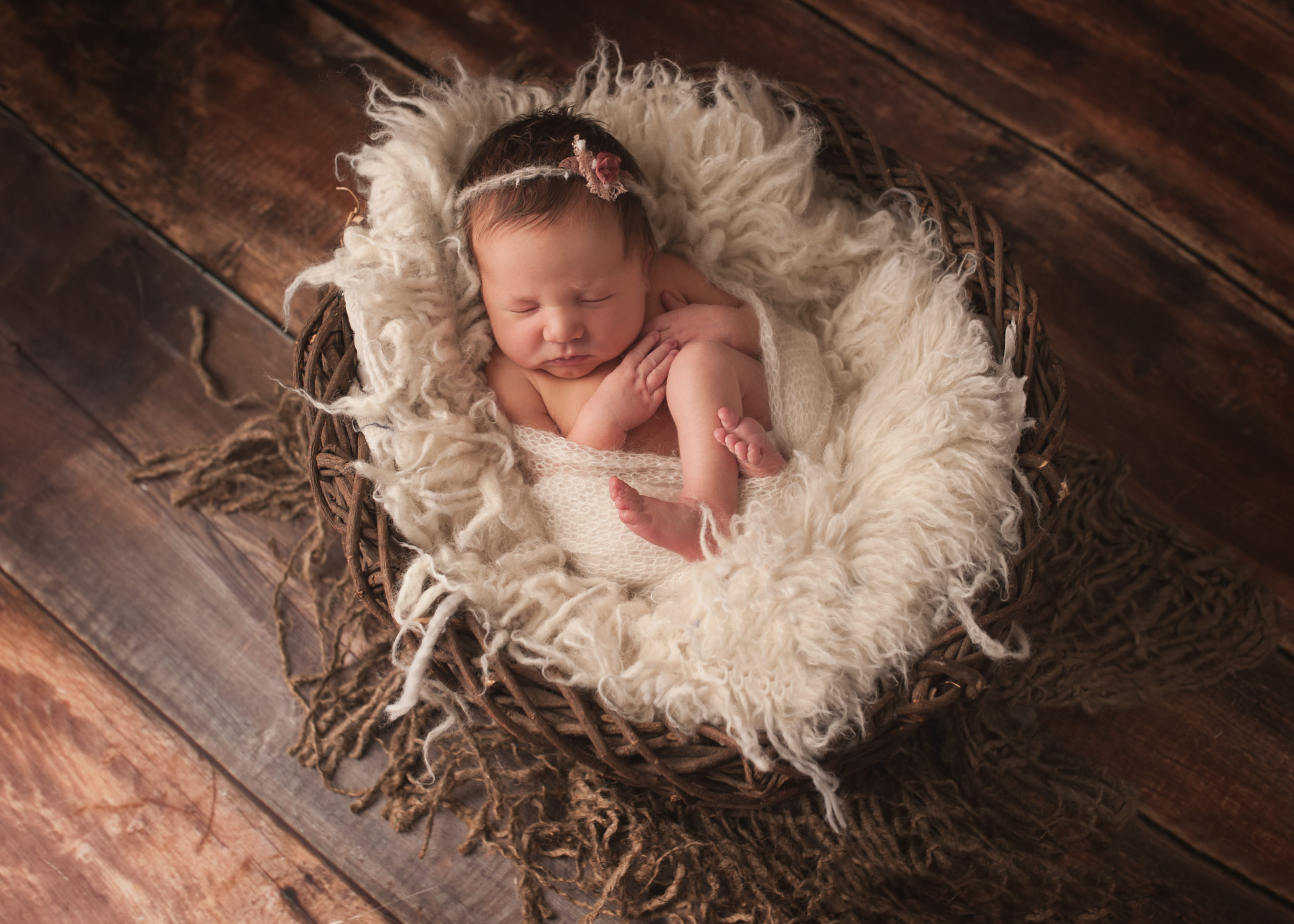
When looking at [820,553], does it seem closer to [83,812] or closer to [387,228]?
[387,228]

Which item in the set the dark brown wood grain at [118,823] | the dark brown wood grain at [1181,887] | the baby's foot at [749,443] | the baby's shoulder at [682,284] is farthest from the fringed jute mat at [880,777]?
the baby's shoulder at [682,284]

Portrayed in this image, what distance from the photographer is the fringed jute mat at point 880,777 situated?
1.17 m

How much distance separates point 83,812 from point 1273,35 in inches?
91.1

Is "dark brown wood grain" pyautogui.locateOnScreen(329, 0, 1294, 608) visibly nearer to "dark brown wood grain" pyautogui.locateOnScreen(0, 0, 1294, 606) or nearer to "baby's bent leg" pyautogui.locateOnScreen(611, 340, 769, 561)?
"dark brown wood grain" pyautogui.locateOnScreen(0, 0, 1294, 606)

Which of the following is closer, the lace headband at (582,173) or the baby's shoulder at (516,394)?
the lace headband at (582,173)

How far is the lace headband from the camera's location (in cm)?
117

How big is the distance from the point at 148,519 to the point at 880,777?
44.6 inches

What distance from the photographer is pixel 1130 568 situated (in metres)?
1.35

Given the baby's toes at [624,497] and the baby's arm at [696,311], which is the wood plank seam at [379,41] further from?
the baby's toes at [624,497]

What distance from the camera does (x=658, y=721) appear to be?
3.43ft

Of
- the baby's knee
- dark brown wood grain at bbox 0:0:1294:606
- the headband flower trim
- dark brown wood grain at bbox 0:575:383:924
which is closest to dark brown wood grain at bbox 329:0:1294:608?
dark brown wood grain at bbox 0:0:1294:606

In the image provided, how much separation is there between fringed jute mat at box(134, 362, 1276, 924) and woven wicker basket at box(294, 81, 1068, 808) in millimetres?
154

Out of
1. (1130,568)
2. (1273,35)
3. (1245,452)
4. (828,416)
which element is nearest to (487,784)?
(828,416)

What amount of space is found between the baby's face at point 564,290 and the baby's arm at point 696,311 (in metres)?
0.06
